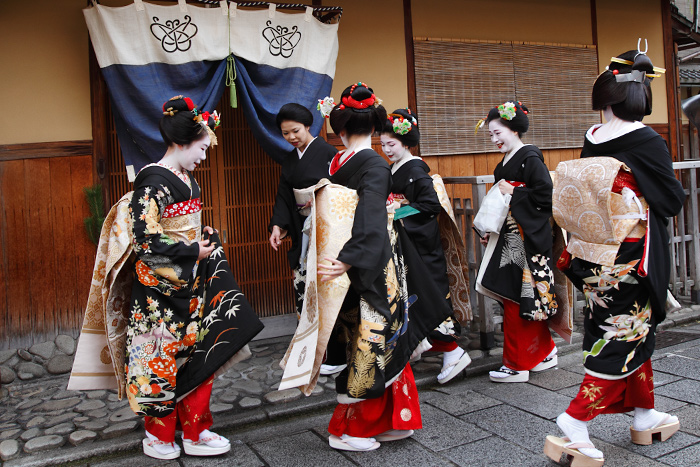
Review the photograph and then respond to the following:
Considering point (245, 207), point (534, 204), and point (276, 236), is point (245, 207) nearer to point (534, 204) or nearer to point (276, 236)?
point (276, 236)

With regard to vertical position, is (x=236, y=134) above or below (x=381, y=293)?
above

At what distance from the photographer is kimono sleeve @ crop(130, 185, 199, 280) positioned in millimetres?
3463

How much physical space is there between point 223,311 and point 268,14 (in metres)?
3.11

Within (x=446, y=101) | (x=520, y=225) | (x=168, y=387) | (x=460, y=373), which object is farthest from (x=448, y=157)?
(x=168, y=387)

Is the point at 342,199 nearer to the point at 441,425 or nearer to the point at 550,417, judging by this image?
the point at 441,425

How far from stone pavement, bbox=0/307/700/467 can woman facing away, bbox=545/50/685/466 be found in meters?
0.39

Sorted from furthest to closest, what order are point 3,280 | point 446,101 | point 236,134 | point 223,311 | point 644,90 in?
1. point 446,101
2. point 236,134
3. point 3,280
4. point 223,311
5. point 644,90

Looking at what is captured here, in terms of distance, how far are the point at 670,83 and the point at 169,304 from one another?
829 cm

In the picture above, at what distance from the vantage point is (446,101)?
23.3ft

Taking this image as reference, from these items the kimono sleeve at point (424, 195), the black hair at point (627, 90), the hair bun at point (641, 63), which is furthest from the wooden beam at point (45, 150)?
the hair bun at point (641, 63)

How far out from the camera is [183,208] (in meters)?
3.73

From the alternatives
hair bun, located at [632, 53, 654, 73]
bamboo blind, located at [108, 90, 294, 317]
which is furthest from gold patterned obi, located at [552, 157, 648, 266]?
bamboo blind, located at [108, 90, 294, 317]

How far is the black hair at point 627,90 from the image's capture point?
3410mm

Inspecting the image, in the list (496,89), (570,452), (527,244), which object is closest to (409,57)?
(496,89)
